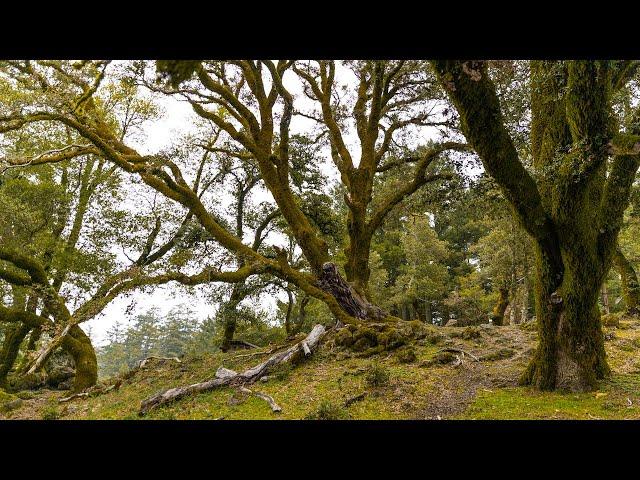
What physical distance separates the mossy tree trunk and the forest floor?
70cm

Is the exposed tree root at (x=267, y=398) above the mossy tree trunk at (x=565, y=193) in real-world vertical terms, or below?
below

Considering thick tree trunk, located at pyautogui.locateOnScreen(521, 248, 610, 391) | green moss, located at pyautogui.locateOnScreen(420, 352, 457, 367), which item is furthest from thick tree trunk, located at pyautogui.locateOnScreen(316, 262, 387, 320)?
thick tree trunk, located at pyautogui.locateOnScreen(521, 248, 610, 391)

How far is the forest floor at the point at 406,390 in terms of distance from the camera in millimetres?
6180

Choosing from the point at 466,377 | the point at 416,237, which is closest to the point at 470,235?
the point at 416,237

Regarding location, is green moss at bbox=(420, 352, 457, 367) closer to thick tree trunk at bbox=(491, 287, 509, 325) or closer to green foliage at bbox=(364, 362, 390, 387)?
green foliage at bbox=(364, 362, 390, 387)

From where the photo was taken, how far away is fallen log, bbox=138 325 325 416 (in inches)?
324

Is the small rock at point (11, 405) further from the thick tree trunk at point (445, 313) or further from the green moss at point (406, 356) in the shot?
the thick tree trunk at point (445, 313)

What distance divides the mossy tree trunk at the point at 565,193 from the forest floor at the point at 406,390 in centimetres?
70

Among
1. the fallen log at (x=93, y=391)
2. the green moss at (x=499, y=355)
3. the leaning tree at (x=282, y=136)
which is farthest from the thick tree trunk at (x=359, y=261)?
the fallen log at (x=93, y=391)

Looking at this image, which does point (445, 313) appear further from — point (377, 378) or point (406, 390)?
point (406, 390)

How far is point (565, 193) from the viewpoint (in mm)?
6090

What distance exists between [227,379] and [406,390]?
159 inches

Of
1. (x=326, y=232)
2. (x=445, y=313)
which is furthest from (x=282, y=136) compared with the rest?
(x=445, y=313)

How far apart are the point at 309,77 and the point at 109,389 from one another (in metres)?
11.3
